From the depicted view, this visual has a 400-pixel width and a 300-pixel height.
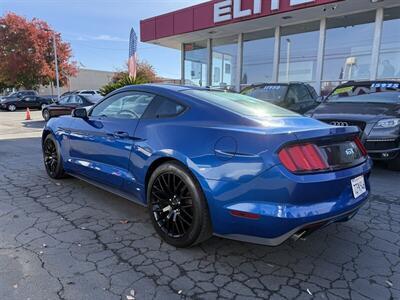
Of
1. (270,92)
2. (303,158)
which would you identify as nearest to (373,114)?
(270,92)

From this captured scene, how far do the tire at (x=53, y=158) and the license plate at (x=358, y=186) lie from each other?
12.6ft

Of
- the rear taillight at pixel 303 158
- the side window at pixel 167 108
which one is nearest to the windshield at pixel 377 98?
the rear taillight at pixel 303 158

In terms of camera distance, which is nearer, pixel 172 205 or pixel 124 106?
pixel 172 205

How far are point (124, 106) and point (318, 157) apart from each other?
7.32 feet

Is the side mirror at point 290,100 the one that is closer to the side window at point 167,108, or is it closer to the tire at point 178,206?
the side window at point 167,108

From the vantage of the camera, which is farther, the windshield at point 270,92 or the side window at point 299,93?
the side window at point 299,93

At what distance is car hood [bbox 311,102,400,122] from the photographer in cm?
570

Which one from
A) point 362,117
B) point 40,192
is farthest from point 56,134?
point 362,117

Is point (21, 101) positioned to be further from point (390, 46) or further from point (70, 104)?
point (390, 46)

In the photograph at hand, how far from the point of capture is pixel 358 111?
602 centimetres

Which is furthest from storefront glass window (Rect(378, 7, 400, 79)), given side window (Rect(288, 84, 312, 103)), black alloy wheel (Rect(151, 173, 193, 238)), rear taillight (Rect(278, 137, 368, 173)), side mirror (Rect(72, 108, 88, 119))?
black alloy wheel (Rect(151, 173, 193, 238))

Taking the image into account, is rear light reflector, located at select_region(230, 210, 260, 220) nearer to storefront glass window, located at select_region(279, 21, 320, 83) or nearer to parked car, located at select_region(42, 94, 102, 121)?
storefront glass window, located at select_region(279, 21, 320, 83)

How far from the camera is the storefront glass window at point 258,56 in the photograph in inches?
575

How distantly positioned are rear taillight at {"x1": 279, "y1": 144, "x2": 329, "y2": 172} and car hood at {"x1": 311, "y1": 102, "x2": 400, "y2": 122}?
365 cm
